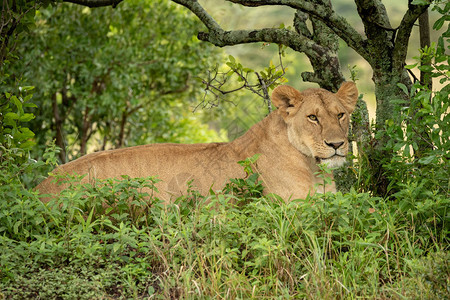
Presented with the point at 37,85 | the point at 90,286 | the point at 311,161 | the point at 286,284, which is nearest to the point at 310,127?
the point at 311,161

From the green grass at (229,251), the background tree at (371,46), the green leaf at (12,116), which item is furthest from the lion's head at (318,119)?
the green leaf at (12,116)

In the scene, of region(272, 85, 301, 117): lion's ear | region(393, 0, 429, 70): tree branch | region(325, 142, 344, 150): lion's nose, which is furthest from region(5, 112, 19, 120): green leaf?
region(393, 0, 429, 70): tree branch

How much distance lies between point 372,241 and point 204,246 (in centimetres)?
102

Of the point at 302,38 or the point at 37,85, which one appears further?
the point at 37,85

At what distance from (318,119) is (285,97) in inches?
13.2

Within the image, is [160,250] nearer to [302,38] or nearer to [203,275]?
[203,275]

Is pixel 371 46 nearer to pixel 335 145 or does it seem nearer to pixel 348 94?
pixel 348 94

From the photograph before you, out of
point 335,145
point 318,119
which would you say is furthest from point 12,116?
point 335,145

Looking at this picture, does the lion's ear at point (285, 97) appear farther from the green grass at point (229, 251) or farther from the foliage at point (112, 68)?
the foliage at point (112, 68)

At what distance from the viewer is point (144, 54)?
1095cm

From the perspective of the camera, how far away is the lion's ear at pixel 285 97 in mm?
5273

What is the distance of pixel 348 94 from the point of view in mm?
5461

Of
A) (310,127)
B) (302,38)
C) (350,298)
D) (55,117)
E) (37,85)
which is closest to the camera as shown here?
(350,298)

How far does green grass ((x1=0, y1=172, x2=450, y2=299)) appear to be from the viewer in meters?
3.90
